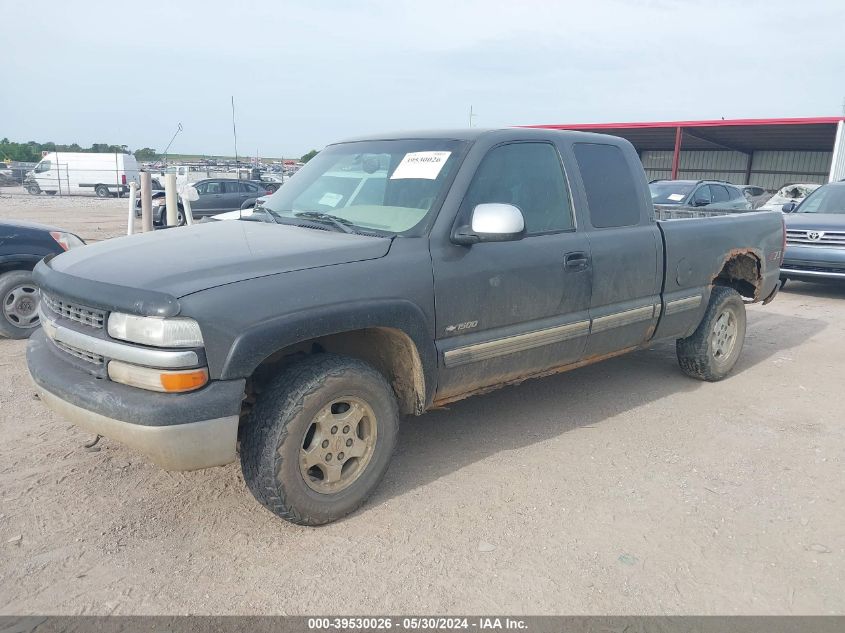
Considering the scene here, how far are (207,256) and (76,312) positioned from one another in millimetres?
619

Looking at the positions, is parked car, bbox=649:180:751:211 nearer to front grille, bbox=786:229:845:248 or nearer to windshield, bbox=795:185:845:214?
windshield, bbox=795:185:845:214

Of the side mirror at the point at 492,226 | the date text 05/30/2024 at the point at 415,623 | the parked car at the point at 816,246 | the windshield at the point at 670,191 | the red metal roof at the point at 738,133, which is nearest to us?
the date text 05/30/2024 at the point at 415,623

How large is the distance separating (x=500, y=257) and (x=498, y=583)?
5.47ft

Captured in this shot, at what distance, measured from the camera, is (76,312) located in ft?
9.89

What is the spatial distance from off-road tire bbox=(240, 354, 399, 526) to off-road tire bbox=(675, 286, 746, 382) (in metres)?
3.17

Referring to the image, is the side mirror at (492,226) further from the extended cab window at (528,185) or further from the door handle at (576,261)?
the door handle at (576,261)

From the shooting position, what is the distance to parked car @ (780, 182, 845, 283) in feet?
30.4

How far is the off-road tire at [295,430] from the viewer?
2945mm

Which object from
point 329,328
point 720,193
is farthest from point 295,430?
point 720,193

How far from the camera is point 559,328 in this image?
405 centimetres

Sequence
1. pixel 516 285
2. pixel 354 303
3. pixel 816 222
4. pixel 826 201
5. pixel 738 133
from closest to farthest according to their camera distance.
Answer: pixel 354 303
pixel 516 285
pixel 816 222
pixel 826 201
pixel 738 133

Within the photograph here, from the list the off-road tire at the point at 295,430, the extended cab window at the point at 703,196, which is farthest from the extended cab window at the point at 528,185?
the extended cab window at the point at 703,196

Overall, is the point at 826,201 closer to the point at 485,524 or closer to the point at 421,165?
the point at 421,165

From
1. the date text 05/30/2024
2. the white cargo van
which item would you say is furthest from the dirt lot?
the white cargo van
